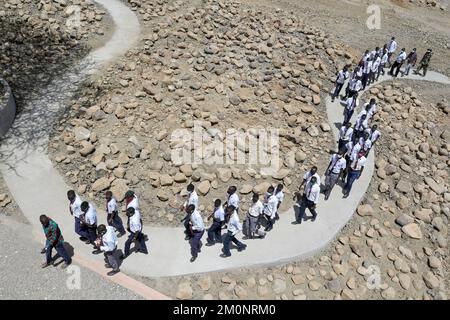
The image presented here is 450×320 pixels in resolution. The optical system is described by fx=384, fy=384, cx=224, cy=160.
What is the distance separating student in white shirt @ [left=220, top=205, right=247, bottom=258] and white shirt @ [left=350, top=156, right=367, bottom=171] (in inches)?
150

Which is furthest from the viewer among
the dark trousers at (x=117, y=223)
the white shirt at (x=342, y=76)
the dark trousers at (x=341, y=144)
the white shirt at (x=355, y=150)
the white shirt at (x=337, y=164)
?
the white shirt at (x=342, y=76)

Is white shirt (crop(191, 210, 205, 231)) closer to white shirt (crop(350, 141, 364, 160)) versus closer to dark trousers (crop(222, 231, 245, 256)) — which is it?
dark trousers (crop(222, 231, 245, 256))

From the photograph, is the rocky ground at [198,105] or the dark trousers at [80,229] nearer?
the dark trousers at [80,229]

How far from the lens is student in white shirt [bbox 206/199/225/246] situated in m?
8.84

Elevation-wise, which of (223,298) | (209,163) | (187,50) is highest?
(187,50)

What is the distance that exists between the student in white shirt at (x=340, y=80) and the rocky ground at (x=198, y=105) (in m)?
0.51

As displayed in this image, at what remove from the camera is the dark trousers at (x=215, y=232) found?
30.0 feet

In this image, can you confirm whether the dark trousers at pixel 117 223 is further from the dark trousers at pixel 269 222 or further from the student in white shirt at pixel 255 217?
the dark trousers at pixel 269 222

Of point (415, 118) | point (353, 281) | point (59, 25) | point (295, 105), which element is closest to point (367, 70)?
point (415, 118)

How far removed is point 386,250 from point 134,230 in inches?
259

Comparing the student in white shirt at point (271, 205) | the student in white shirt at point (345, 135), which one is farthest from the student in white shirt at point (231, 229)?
the student in white shirt at point (345, 135)

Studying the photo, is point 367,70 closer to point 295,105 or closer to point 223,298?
point 295,105

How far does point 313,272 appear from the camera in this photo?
31.0 feet

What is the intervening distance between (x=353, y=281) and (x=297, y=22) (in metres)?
12.6
